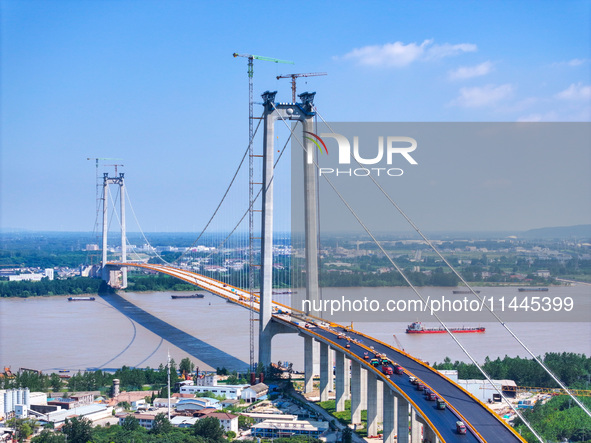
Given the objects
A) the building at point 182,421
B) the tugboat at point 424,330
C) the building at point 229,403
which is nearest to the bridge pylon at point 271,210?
the building at point 229,403

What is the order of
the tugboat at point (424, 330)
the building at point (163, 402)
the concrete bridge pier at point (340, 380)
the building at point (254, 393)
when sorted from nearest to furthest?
the concrete bridge pier at point (340, 380) → the building at point (163, 402) → the building at point (254, 393) → the tugboat at point (424, 330)

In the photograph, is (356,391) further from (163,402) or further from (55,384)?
(55,384)

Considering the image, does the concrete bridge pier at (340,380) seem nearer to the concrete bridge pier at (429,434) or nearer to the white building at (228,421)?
the white building at (228,421)

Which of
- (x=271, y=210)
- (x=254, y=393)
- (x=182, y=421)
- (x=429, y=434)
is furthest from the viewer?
(x=271, y=210)

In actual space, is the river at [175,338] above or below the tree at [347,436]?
above

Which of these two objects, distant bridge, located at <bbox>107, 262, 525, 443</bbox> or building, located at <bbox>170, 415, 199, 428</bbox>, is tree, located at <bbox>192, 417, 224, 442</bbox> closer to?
building, located at <bbox>170, 415, 199, 428</bbox>

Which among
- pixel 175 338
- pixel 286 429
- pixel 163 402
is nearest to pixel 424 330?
pixel 175 338

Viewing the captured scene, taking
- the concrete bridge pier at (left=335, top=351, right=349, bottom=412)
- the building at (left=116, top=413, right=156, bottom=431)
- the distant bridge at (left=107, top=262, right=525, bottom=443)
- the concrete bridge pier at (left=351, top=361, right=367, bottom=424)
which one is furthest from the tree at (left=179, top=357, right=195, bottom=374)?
the concrete bridge pier at (left=351, top=361, right=367, bottom=424)
